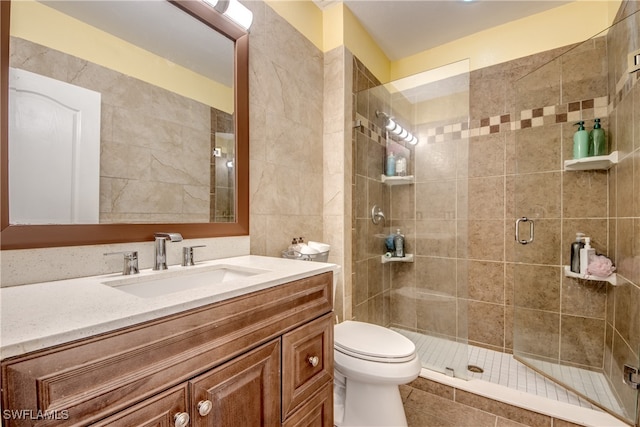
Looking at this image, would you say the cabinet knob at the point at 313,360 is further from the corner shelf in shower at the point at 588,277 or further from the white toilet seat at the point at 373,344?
the corner shelf in shower at the point at 588,277

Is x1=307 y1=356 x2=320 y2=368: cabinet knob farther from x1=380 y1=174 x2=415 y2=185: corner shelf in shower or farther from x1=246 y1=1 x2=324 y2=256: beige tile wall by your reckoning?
x1=380 y1=174 x2=415 y2=185: corner shelf in shower

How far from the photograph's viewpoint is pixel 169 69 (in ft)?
3.96

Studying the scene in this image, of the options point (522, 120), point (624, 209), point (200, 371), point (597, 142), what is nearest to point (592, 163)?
point (597, 142)

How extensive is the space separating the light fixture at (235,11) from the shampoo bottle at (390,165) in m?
1.35

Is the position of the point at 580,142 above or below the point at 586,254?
above

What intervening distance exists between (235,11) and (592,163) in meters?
2.25

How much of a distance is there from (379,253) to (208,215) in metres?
1.42

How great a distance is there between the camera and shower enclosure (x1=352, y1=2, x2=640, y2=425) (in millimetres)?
1727

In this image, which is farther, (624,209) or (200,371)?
(624,209)

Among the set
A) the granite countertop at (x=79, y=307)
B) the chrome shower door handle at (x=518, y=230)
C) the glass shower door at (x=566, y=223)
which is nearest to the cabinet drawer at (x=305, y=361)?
the granite countertop at (x=79, y=307)

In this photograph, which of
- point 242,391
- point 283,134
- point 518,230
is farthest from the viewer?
point 518,230

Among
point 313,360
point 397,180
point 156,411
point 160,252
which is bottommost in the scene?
point 313,360

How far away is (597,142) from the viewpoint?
177cm

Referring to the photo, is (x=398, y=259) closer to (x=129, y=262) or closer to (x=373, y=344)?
(x=373, y=344)
